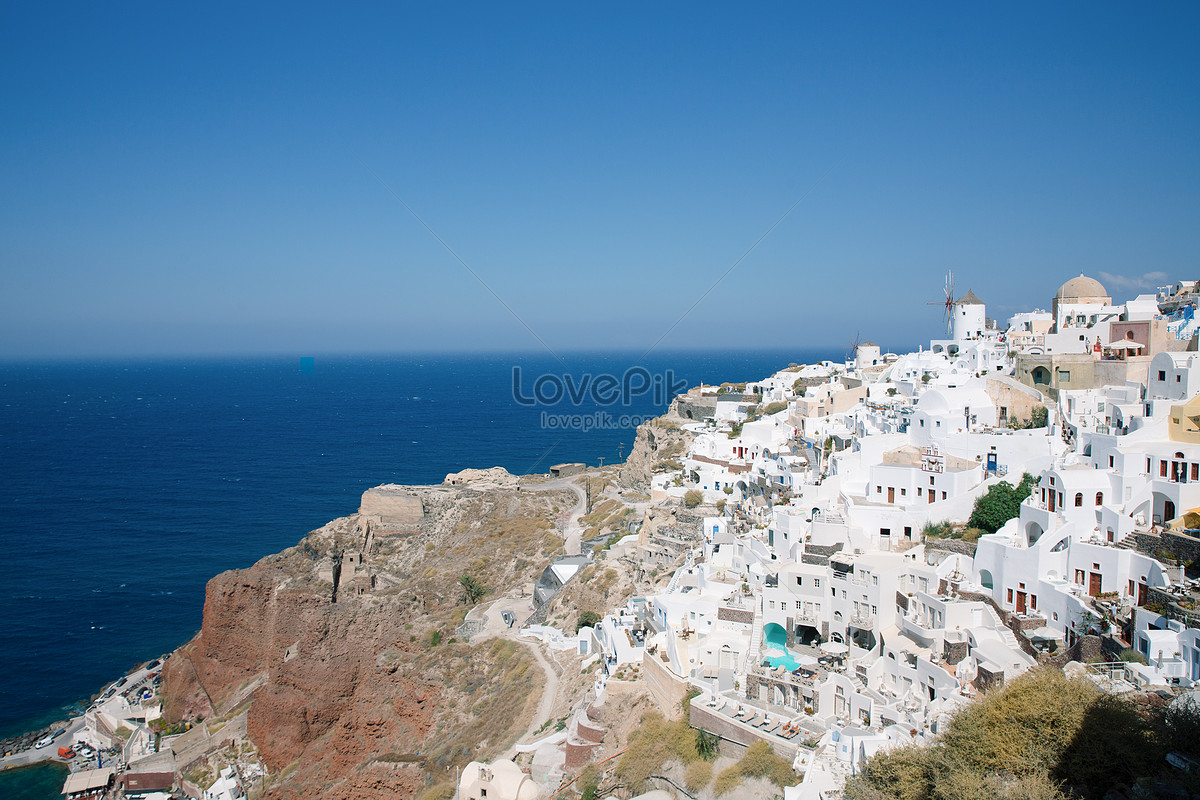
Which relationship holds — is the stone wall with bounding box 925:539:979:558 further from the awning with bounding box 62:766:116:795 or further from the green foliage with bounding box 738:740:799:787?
the awning with bounding box 62:766:116:795

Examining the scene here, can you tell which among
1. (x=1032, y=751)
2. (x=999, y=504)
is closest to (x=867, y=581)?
(x=999, y=504)

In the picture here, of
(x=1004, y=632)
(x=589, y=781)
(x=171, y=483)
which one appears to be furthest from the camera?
(x=171, y=483)

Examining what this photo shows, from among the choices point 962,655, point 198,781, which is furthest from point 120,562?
point 962,655

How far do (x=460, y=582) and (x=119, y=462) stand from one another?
70.9 m

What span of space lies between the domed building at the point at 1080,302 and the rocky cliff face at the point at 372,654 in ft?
90.4

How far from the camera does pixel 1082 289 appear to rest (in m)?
34.9

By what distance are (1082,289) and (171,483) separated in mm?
81797

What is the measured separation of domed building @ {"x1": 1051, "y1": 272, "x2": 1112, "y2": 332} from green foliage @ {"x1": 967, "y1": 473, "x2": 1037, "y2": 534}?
12719 millimetres

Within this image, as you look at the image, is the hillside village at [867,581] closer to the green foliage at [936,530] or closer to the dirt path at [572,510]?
the green foliage at [936,530]

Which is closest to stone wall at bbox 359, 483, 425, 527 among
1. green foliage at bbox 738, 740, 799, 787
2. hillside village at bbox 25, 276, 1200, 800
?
hillside village at bbox 25, 276, 1200, 800

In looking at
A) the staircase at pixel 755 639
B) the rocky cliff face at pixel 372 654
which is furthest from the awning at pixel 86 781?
the staircase at pixel 755 639

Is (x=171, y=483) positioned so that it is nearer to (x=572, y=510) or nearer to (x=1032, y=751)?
(x=572, y=510)

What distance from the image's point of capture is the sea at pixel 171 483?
1692 inches

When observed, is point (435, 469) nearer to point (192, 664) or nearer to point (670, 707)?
point (192, 664)
